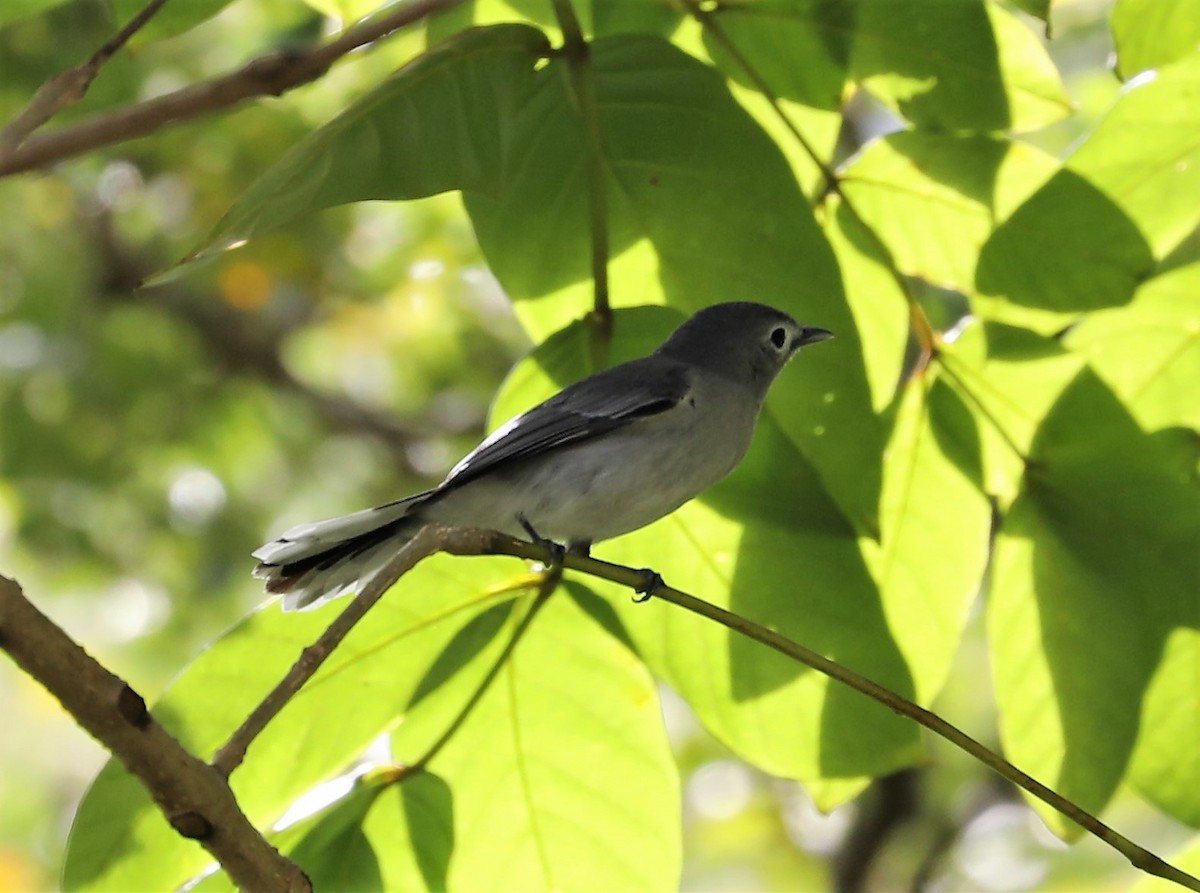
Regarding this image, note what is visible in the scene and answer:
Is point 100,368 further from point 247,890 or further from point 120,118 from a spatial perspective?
point 120,118

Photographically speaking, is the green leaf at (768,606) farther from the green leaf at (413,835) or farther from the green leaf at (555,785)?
the green leaf at (413,835)

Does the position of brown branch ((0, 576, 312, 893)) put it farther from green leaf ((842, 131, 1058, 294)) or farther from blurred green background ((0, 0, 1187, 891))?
blurred green background ((0, 0, 1187, 891))

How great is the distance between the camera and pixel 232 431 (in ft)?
18.0

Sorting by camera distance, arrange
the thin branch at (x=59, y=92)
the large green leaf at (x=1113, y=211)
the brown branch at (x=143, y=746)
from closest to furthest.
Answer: the thin branch at (x=59, y=92) → the brown branch at (x=143, y=746) → the large green leaf at (x=1113, y=211)

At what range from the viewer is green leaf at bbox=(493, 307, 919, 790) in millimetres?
1755

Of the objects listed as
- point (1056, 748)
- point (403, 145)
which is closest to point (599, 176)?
point (403, 145)

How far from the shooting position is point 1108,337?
6.51 feet

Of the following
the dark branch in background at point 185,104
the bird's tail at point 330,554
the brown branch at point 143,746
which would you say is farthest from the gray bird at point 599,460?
the dark branch in background at point 185,104

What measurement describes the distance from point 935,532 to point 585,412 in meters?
0.56

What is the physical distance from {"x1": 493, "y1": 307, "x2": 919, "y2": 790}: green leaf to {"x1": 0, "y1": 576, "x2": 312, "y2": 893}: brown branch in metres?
0.74

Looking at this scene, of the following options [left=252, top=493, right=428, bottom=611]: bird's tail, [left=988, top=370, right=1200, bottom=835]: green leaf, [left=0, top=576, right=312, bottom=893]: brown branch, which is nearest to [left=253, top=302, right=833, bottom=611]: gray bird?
[left=252, top=493, right=428, bottom=611]: bird's tail

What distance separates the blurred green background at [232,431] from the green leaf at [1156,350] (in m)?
2.51

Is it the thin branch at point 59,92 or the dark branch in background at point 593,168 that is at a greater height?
the thin branch at point 59,92

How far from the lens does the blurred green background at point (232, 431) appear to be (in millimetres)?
4590
